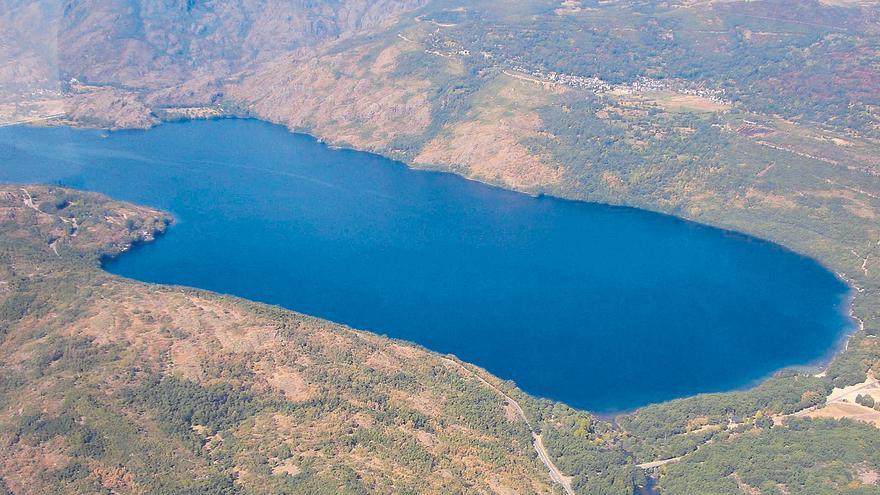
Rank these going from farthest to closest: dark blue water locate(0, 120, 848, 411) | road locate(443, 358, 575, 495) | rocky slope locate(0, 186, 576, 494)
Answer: dark blue water locate(0, 120, 848, 411)
road locate(443, 358, 575, 495)
rocky slope locate(0, 186, 576, 494)

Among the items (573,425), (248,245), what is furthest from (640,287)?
(248,245)

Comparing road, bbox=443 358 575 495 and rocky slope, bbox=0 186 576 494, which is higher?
rocky slope, bbox=0 186 576 494

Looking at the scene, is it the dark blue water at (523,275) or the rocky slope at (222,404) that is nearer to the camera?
the rocky slope at (222,404)

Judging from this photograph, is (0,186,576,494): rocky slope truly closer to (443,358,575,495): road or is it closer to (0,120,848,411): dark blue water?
(443,358,575,495): road

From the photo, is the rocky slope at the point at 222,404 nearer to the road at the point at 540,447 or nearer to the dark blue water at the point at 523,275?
the road at the point at 540,447

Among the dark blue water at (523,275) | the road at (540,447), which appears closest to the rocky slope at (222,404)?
the road at (540,447)

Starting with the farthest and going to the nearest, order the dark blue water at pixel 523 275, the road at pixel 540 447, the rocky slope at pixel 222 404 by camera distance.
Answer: the dark blue water at pixel 523 275
the road at pixel 540 447
the rocky slope at pixel 222 404

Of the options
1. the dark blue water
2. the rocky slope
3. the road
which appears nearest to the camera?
the rocky slope

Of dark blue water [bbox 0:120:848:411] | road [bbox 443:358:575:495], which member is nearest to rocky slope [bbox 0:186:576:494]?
road [bbox 443:358:575:495]
